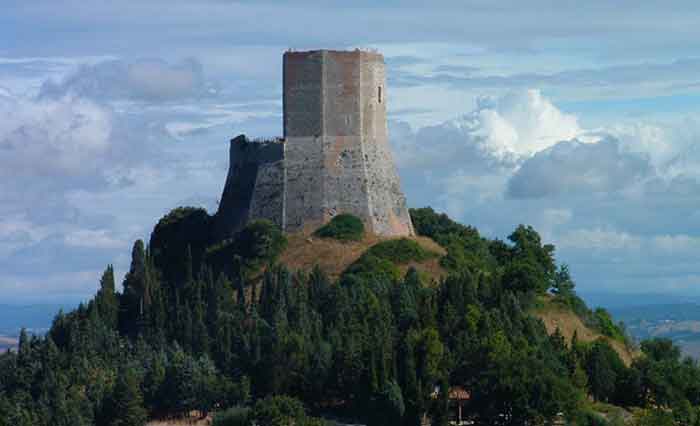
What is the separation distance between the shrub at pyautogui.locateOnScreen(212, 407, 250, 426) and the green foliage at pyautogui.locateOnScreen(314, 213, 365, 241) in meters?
27.1

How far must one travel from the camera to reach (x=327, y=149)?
109 metres

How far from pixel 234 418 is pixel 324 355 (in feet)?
24.8

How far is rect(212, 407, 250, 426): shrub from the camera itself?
255 feet

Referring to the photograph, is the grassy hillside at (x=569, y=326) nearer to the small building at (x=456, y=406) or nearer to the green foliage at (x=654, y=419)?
the small building at (x=456, y=406)

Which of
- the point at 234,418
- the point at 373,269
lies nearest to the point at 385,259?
the point at 373,269

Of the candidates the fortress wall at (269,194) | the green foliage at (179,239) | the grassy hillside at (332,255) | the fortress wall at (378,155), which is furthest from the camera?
the green foliage at (179,239)

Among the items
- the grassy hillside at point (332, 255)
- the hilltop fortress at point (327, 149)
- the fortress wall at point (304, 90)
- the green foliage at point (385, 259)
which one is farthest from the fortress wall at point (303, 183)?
the green foliage at point (385, 259)

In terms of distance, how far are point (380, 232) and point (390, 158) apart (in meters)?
5.93

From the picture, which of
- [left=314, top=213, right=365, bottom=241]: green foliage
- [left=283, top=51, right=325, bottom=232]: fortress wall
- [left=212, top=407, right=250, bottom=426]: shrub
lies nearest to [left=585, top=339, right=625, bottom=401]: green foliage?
[left=212, top=407, right=250, bottom=426]: shrub

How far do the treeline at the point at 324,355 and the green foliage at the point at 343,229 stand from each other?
4.36 m

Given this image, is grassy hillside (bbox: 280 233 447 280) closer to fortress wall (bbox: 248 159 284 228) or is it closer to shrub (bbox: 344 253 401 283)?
shrub (bbox: 344 253 401 283)

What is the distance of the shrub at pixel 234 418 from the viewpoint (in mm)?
77750

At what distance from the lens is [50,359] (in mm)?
87562

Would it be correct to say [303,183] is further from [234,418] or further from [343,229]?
[234,418]
